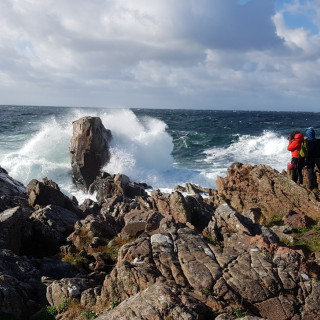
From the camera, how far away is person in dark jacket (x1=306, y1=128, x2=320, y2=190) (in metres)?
18.4

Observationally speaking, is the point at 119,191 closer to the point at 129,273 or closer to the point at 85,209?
the point at 85,209

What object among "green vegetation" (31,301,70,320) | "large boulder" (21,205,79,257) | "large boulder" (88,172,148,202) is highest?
"green vegetation" (31,301,70,320)

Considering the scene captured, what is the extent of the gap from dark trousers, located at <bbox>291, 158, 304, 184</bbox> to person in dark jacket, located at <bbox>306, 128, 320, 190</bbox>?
0.39m

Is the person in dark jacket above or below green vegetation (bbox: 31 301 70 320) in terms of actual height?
above

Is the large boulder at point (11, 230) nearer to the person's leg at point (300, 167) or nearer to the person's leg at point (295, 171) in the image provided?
the person's leg at point (295, 171)

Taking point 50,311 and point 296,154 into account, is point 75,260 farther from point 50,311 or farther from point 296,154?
point 296,154

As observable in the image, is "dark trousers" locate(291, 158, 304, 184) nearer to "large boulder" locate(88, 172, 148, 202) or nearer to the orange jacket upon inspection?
the orange jacket

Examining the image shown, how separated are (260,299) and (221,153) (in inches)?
1763

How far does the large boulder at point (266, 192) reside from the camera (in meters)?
17.4

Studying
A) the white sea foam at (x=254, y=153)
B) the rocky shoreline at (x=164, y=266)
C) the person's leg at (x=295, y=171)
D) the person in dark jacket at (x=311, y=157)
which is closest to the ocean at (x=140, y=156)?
the white sea foam at (x=254, y=153)

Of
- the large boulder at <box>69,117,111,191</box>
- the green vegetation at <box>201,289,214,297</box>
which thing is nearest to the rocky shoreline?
the green vegetation at <box>201,289,214,297</box>

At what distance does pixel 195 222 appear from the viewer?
15711 mm

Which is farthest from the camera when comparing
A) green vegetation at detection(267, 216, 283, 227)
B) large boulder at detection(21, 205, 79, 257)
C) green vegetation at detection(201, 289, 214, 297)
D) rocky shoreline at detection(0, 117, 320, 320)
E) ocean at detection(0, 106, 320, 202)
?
ocean at detection(0, 106, 320, 202)

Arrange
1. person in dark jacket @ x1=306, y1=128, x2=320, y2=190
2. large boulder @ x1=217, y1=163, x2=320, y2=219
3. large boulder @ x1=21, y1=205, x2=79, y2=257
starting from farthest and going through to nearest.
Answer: person in dark jacket @ x1=306, y1=128, x2=320, y2=190 < large boulder @ x1=217, y1=163, x2=320, y2=219 < large boulder @ x1=21, y1=205, x2=79, y2=257
